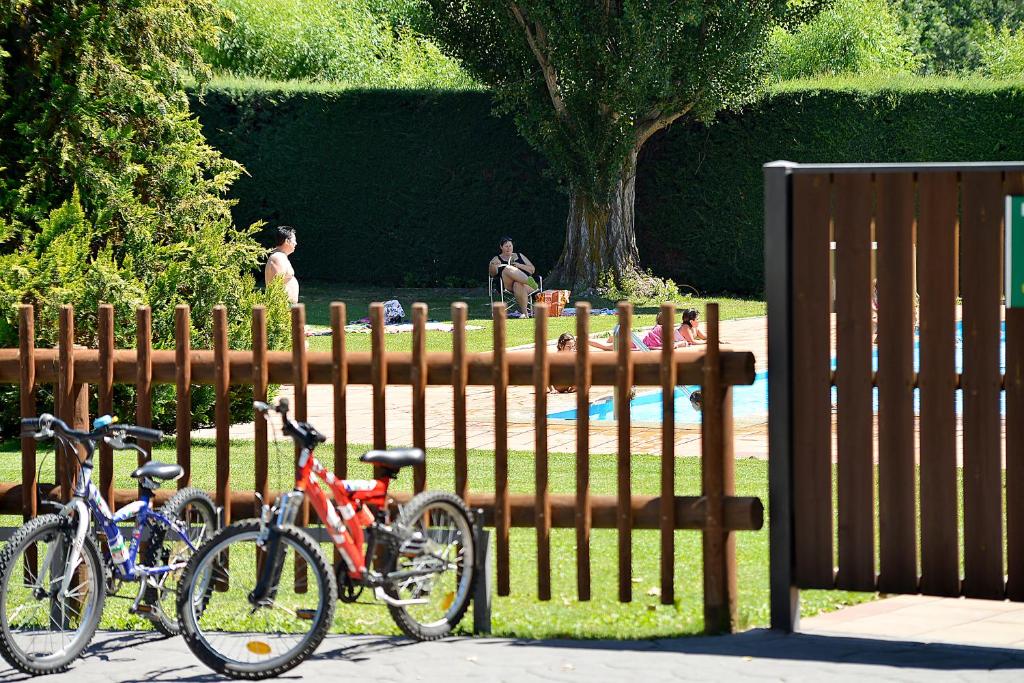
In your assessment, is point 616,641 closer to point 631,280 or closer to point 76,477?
point 76,477

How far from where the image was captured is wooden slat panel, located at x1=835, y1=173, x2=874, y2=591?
5.55 meters

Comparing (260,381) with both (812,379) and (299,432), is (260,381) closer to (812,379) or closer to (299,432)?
(299,432)

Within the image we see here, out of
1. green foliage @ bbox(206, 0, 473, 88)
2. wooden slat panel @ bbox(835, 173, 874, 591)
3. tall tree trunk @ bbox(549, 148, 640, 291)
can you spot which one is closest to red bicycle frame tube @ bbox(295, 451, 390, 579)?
wooden slat panel @ bbox(835, 173, 874, 591)

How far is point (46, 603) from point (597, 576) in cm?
258

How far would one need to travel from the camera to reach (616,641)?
5.50 meters

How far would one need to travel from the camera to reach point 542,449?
5625mm

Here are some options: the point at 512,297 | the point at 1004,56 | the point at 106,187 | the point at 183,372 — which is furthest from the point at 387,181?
the point at 1004,56

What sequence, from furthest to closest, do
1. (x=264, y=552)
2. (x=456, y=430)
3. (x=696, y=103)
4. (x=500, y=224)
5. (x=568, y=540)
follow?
1. (x=500, y=224)
2. (x=696, y=103)
3. (x=568, y=540)
4. (x=456, y=430)
5. (x=264, y=552)

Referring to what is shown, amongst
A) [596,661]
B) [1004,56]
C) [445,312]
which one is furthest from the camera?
[1004,56]

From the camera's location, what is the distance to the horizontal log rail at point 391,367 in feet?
18.3

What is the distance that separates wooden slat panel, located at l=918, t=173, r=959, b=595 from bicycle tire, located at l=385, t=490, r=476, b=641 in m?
1.78

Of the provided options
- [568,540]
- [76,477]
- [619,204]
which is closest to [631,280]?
[619,204]

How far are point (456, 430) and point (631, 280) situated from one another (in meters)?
18.9

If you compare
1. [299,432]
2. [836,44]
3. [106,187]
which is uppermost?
[836,44]
